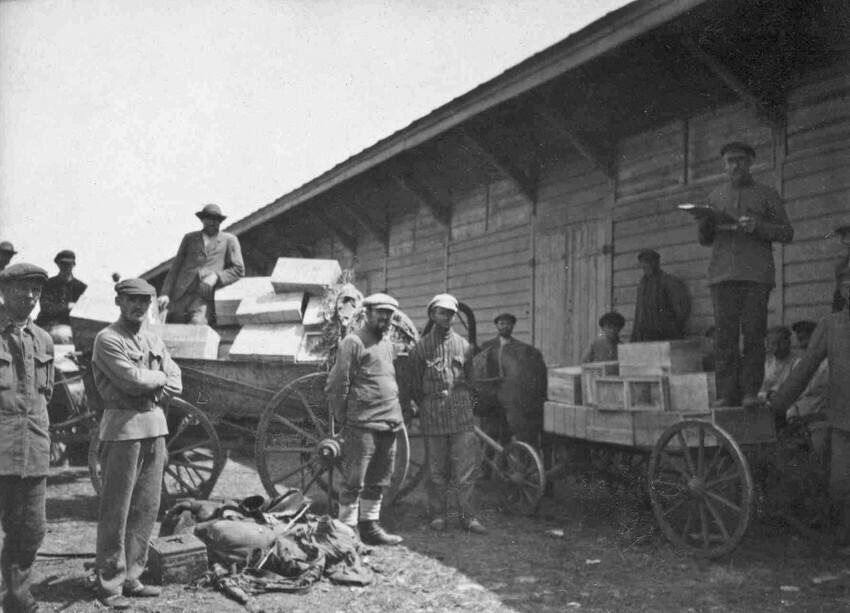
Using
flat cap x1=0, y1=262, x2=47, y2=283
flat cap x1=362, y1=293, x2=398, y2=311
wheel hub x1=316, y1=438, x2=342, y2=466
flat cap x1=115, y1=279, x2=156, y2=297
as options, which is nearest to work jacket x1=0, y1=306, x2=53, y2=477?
flat cap x1=0, y1=262, x2=47, y2=283

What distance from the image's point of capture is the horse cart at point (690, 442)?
17.0 feet

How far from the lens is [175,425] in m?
7.20

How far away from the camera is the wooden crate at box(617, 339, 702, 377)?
5633mm

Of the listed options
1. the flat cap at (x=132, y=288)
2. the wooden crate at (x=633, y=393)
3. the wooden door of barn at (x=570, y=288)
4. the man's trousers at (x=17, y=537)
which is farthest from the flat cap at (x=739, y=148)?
the man's trousers at (x=17, y=537)

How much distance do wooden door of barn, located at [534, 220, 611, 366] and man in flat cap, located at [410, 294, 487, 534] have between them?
2710 mm

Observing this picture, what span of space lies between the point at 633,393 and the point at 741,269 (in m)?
1.25

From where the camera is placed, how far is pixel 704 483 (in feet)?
17.3

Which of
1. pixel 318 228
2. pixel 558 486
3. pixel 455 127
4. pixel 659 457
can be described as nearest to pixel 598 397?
pixel 659 457

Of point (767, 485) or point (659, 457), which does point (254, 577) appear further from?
point (767, 485)

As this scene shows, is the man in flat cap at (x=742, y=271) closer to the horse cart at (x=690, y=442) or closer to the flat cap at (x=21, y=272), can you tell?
the horse cart at (x=690, y=442)

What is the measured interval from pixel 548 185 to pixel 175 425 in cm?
567

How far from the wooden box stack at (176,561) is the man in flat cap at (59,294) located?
19.0ft

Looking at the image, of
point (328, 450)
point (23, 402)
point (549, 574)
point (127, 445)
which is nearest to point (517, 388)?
point (328, 450)

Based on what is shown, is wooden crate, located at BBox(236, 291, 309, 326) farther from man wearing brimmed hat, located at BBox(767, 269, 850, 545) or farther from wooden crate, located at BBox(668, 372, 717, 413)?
man wearing brimmed hat, located at BBox(767, 269, 850, 545)
